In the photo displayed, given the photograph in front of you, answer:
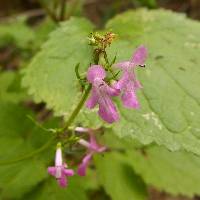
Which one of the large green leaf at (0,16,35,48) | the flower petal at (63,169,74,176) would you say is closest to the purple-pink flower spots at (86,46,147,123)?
the flower petal at (63,169,74,176)

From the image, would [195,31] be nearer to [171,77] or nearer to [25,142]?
[171,77]

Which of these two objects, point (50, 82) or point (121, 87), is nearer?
point (121, 87)

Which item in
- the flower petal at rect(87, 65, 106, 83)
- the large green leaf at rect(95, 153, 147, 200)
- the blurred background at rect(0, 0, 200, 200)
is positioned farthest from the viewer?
the blurred background at rect(0, 0, 200, 200)

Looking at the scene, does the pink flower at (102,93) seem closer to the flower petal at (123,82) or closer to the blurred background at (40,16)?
the flower petal at (123,82)

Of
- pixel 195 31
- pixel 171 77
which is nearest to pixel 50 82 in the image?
pixel 171 77

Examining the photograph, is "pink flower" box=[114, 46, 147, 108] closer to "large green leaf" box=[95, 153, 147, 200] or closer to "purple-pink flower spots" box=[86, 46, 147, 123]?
"purple-pink flower spots" box=[86, 46, 147, 123]

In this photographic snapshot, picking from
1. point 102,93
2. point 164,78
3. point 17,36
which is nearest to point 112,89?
point 102,93

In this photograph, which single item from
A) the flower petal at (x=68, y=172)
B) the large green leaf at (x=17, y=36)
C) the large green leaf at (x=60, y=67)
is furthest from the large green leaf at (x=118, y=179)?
the large green leaf at (x=17, y=36)
